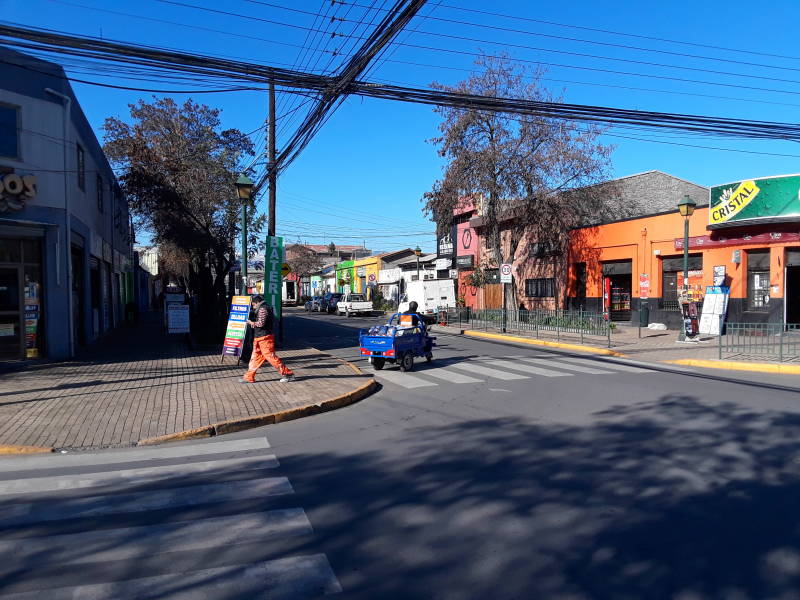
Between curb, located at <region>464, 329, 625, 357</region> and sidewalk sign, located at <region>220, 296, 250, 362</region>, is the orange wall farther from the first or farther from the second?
sidewalk sign, located at <region>220, 296, 250, 362</region>

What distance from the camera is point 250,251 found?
30.1 m

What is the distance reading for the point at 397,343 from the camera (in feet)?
42.8

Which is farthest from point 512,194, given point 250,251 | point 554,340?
point 250,251

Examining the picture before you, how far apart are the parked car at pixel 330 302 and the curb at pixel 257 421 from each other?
34.6 metres

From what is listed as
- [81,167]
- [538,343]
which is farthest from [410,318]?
[81,167]

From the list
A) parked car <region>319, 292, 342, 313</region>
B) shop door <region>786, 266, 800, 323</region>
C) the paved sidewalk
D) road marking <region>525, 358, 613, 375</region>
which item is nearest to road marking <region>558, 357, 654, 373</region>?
road marking <region>525, 358, 613, 375</region>

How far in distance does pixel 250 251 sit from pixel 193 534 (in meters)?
26.7

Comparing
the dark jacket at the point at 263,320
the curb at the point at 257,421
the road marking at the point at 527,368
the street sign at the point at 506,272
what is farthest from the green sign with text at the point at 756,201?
the dark jacket at the point at 263,320

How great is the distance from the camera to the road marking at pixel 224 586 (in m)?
3.56

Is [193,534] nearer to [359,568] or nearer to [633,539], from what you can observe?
[359,568]

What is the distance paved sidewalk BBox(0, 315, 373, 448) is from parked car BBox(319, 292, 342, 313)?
29.4 metres

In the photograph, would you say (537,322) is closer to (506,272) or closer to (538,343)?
(538,343)

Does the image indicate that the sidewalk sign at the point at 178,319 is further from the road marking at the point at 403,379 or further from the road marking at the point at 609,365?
the road marking at the point at 609,365

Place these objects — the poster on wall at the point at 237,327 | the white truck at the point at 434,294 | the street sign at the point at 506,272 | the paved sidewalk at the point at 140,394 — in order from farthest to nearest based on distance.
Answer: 1. the white truck at the point at 434,294
2. the street sign at the point at 506,272
3. the poster on wall at the point at 237,327
4. the paved sidewalk at the point at 140,394
